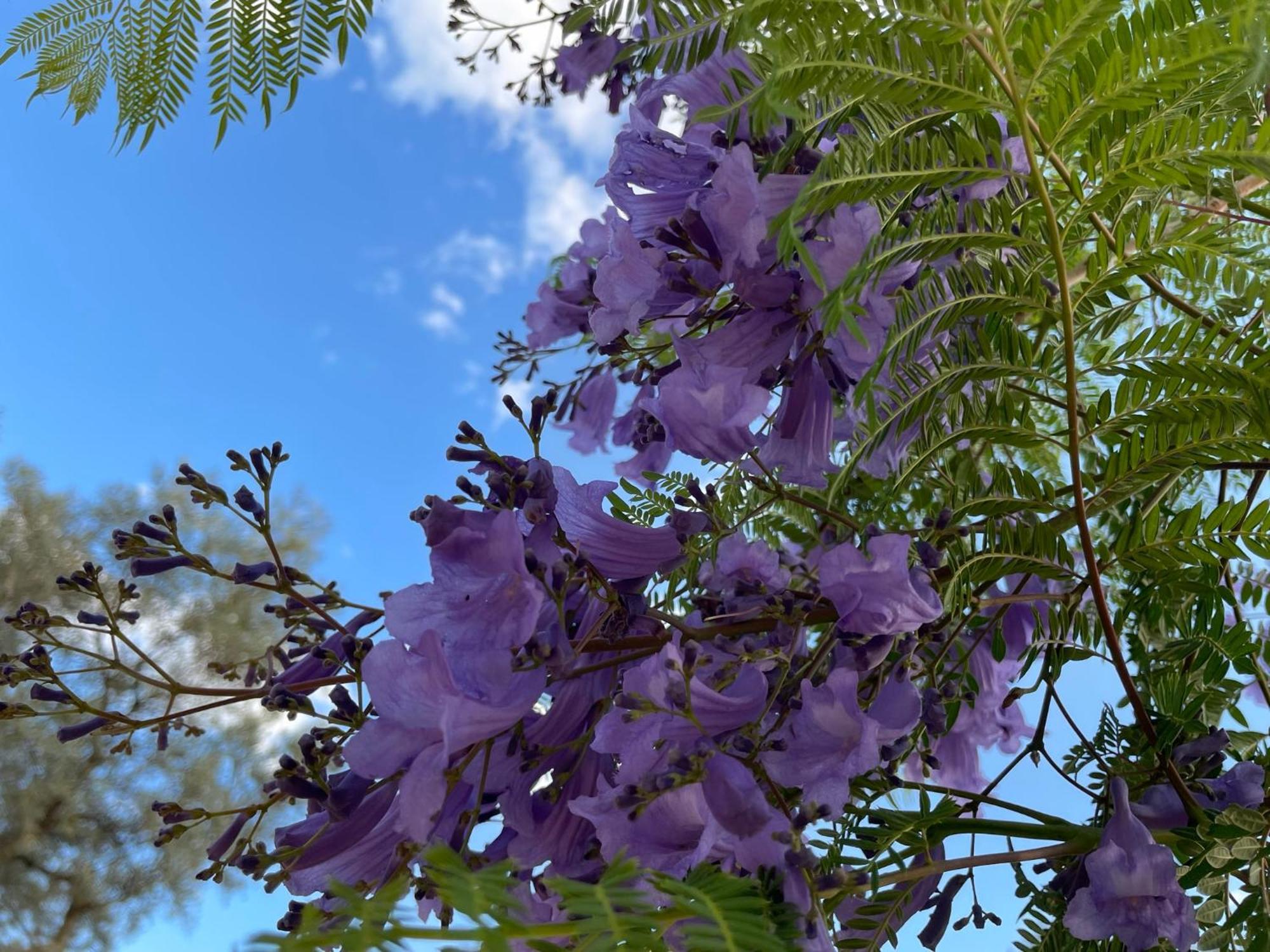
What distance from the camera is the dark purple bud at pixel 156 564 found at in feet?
1.44

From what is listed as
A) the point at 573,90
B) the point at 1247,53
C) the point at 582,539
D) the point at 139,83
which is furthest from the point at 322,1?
the point at 573,90

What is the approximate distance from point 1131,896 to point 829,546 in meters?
0.19

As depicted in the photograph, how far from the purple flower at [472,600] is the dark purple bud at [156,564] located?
0.48 feet

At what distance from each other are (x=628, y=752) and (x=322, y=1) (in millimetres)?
365

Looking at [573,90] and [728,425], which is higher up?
[573,90]

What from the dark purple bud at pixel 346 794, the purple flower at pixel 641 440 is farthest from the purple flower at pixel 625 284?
the dark purple bud at pixel 346 794

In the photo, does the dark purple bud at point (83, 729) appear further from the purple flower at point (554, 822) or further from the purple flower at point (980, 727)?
the purple flower at point (980, 727)

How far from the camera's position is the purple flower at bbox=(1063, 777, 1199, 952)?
376 millimetres

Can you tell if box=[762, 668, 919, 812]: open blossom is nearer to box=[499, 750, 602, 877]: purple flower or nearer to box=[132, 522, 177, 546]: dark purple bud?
box=[499, 750, 602, 877]: purple flower

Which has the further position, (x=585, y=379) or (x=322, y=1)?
(x=585, y=379)

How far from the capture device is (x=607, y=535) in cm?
39

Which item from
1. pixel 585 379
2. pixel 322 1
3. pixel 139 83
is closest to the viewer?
pixel 322 1

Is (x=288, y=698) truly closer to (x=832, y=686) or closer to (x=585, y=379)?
(x=832, y=686)

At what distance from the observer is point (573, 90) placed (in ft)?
3.02
